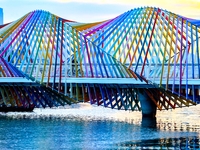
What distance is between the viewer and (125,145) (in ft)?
244

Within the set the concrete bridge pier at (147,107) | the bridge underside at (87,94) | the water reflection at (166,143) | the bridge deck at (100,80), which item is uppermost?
the bridge deck at (100,80)

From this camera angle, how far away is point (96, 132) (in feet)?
277

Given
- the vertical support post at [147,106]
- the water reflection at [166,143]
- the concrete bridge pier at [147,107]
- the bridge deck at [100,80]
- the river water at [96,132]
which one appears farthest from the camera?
the vertical support post at [147,106]

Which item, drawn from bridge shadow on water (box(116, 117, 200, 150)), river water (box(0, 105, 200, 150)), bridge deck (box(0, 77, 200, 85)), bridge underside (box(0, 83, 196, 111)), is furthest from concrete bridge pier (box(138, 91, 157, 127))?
bridge deck (box(0, 77, 200, 85))

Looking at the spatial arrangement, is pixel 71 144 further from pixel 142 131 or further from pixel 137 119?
pixel 137 119

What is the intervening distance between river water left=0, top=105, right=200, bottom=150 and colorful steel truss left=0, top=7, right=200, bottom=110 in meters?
2.25

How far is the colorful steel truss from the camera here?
8950cm

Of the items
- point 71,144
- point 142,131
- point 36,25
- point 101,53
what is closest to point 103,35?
point 101,53

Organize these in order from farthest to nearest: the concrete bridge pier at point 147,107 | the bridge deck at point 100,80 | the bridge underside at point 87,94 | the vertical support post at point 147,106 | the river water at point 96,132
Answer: the vertical support post at point 147,106 → the concrete bridge pier at point 147,107 → the bridge underside at point 87,94 → the bridge deck at point 100,80 → the river water at point 96,132

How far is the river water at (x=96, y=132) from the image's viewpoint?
74.8 metres

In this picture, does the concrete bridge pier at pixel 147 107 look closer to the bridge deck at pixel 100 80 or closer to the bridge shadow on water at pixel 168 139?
the bridge shadow on water at pixel 168 139

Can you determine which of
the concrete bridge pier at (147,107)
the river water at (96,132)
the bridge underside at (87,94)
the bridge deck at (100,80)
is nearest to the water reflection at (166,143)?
the river water at (96,132)

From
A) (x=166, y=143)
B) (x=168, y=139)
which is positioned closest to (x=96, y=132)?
(x=168, y=139)

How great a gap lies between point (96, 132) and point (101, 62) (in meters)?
12.6
